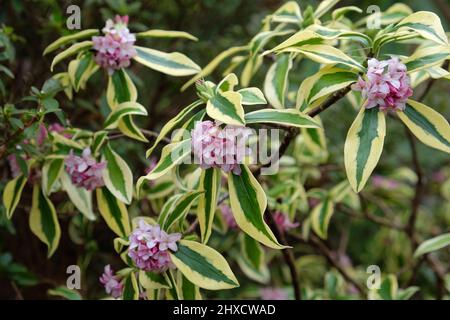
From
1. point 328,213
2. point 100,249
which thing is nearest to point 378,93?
point 328,213

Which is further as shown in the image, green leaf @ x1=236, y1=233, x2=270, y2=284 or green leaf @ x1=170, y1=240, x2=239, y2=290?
green leaf @ x1=236, y1=233, x2=270, y2=284

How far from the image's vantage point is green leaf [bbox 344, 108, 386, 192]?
0.69 m

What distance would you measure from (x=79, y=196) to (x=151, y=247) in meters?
0.24

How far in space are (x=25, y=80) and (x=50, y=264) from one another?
1.70 ft

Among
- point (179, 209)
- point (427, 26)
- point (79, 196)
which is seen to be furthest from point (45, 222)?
point (427, 26)

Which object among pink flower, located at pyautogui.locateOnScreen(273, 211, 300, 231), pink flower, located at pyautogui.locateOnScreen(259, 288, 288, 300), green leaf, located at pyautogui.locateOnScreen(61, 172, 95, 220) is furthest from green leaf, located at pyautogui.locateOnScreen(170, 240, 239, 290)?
pink flower, located at pyautogui.locateOnScreen(259, 288, 288, 300)

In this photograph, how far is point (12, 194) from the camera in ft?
3.02

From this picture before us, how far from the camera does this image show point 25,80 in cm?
97

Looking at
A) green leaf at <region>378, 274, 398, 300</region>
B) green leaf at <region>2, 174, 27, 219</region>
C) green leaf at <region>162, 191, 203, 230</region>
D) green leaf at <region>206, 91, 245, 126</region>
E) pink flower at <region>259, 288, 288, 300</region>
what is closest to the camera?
green leaf at <region>206, 91, 245, 126</region>

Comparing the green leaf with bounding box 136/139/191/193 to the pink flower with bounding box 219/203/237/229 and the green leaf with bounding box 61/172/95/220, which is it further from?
the pink flower with bounding box 219/203/237/229

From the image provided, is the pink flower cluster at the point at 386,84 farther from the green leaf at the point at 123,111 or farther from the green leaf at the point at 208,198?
the green leaf at the point at 123,111

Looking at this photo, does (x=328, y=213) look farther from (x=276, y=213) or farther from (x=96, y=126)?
(x=96, y=126)

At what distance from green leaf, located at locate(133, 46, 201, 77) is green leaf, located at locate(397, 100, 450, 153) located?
0.35m

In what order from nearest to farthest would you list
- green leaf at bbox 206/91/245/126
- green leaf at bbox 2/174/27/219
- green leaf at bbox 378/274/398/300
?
green leaf at bbox 206/91/245/126
green leaf at bbox 2/174/27/219
green leaf at bbox 378/274/398/300
